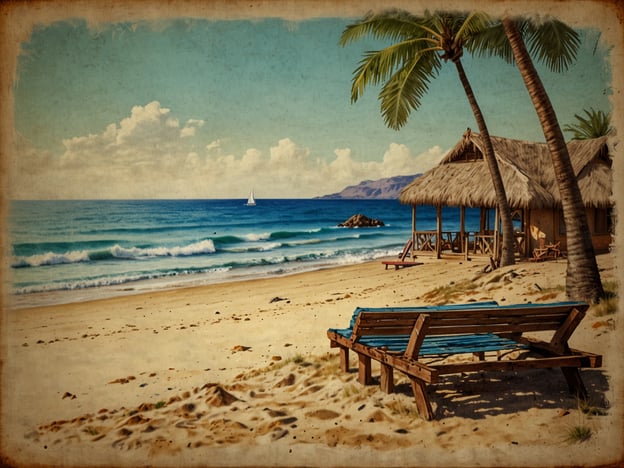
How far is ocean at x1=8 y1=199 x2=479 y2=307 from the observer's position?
5133 millimetres

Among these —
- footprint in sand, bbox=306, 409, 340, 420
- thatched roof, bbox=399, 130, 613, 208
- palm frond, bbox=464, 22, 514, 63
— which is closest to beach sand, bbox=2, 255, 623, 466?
footprint in sand, bbox=306, 409, 340, 420

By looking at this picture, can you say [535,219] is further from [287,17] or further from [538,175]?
[287,17]

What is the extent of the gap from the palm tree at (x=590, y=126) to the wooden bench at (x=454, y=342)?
238cm

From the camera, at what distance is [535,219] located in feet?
35.5

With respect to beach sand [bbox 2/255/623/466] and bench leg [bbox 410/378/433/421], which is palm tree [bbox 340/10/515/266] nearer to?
beach sand [bbox 2/255/623/466]

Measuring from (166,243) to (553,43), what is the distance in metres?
15.5

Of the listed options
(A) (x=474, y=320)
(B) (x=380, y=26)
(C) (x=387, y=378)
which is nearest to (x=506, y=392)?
(A) (x=474, y=320)

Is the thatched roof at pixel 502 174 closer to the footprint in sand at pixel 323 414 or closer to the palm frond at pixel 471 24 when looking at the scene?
the palm frond at pixel 471 24

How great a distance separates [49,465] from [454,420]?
3488mm

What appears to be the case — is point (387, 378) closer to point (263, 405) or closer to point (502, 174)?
point (263, 405)

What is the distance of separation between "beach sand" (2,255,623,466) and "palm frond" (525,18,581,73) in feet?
7.81

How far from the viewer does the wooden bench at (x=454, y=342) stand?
343 cm

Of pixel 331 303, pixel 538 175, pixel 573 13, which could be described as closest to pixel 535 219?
pixel 538 175

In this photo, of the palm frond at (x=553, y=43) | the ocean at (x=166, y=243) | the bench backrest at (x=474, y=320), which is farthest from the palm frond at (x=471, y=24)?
the ocean at (x=166, y=243)
